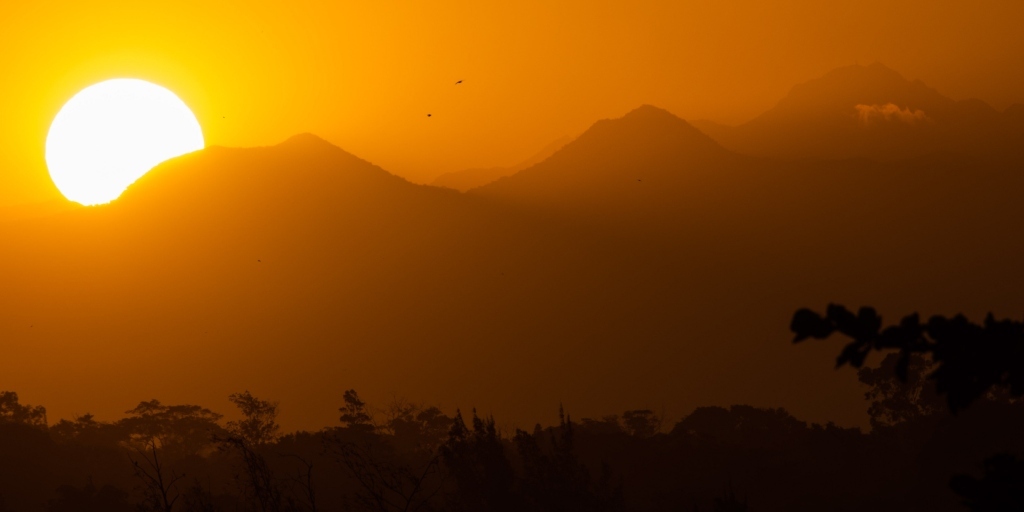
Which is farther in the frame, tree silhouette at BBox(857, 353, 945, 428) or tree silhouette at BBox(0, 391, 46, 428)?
tree silhouette at BBox(0, 391, 46, 428)

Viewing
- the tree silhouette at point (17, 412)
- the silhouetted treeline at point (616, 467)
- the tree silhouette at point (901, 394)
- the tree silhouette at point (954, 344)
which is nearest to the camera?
the tree silhouette at point (954, 344)

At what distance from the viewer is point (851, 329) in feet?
12.3

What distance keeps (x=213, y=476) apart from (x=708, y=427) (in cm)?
5049

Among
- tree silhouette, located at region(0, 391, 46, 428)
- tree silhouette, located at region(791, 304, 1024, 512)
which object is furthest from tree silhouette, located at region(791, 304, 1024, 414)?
tree silhouette, located at region(0, 391, 46, 428)

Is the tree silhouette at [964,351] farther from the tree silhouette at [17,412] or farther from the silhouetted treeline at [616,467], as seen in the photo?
the tree silhouette at [17,412]

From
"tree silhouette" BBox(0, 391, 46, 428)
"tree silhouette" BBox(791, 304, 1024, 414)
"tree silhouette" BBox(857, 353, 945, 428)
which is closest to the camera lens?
"tree silhouette" BBox(791, 304, 1024, 414)

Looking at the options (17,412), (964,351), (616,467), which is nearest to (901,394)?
(616,467)

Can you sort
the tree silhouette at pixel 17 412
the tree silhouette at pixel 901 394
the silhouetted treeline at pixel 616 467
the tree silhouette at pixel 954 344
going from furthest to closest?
1. the tree silhouette at pixel 17 412
2. the tree silhouette at pixel 901 394
3. the silhouetted treeline at pixel 616 467
4. the tree silhouette at pixel 954 344

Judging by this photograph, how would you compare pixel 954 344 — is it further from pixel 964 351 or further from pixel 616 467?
pixel 616 467

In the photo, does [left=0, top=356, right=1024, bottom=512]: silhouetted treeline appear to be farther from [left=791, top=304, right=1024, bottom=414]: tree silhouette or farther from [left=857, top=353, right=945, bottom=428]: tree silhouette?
[left=791, top=304, right=1024, bottom=414]: tree silhouette

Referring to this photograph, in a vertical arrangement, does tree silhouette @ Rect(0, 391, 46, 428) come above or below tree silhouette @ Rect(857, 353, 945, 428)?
above

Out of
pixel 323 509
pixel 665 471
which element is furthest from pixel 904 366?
pixel 665 471

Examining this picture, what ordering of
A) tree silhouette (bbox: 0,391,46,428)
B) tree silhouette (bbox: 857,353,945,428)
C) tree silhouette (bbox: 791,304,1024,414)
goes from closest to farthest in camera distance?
tree silhouette (bbox: 791,304,1024,414)
tree silhouette (bbox: 857,353,945,428)
tree silhouette (bbox: 0,391,46,428)

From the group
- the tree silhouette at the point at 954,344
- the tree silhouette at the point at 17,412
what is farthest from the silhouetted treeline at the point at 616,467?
the tree silhouette at the point at 954,344
